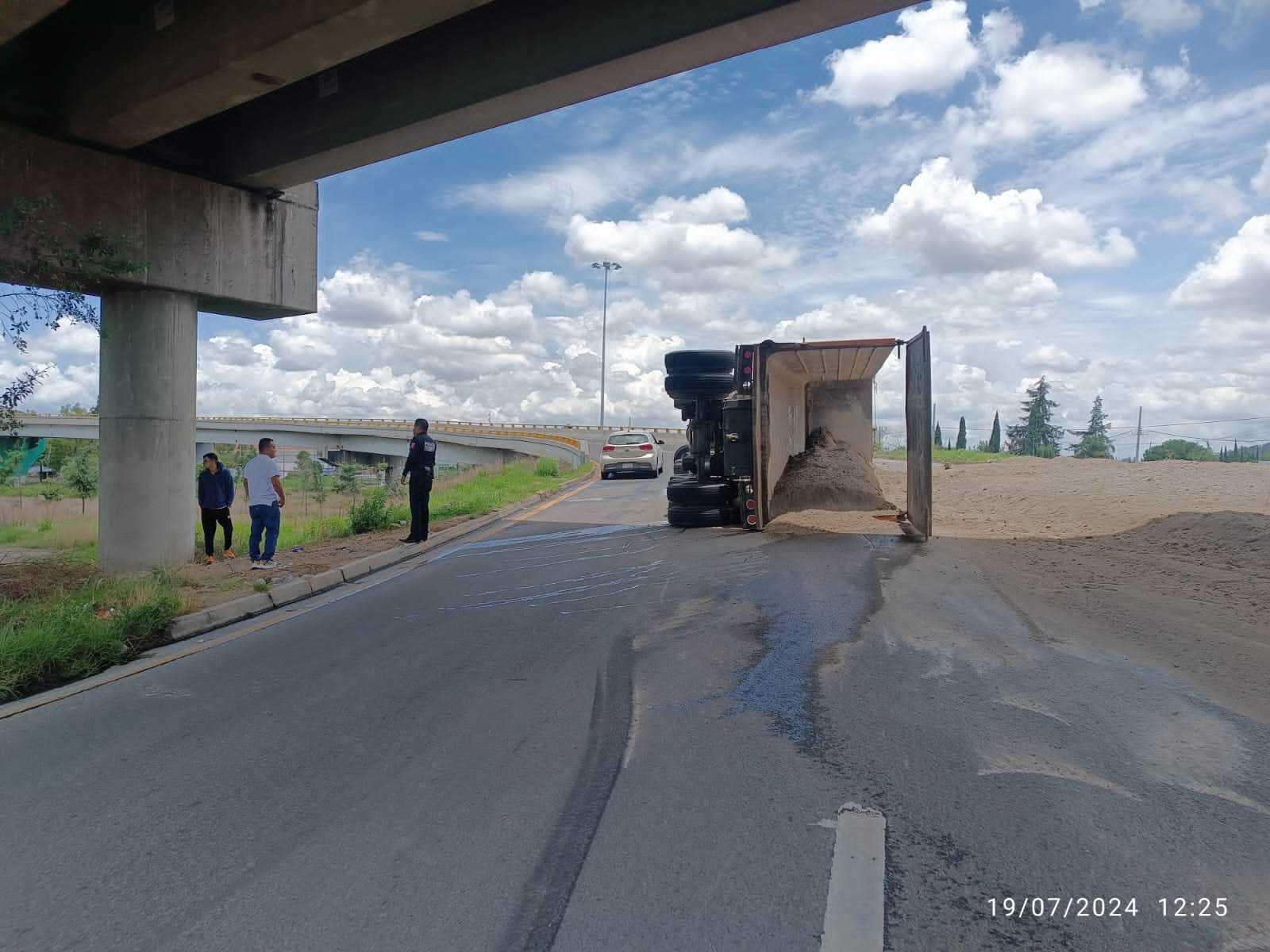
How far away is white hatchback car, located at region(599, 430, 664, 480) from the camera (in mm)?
30219

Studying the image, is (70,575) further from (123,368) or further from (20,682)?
(20,682)

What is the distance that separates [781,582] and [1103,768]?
498 cm

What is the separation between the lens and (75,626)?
275 inches

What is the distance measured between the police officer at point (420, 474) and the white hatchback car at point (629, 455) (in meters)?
17.1

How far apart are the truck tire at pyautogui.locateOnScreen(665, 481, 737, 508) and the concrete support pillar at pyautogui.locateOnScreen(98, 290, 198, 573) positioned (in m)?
7.25

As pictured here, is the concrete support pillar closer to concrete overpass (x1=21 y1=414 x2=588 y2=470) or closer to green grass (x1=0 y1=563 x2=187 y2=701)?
green grass (x1=0 y1=563 x2=187 y2=701)

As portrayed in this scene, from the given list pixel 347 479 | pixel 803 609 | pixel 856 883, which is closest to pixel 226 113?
pixel 803 609

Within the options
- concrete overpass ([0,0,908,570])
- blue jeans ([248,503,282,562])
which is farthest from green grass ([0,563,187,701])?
concrete overpass ([0,0,908,570])

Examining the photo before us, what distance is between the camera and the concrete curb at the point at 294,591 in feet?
26.0

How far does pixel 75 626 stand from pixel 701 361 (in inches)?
394

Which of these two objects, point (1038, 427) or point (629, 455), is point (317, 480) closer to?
point (629, 455)

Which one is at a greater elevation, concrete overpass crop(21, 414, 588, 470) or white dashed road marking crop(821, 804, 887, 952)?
concrete overpass crop(21, 414, 588, 470)

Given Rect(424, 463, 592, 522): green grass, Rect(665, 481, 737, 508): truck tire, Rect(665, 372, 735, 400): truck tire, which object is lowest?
Rect(424, 463, 592, 522): green grass

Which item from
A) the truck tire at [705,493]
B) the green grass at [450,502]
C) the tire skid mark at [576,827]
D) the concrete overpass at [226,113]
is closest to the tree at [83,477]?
the green grass at [450,502]
